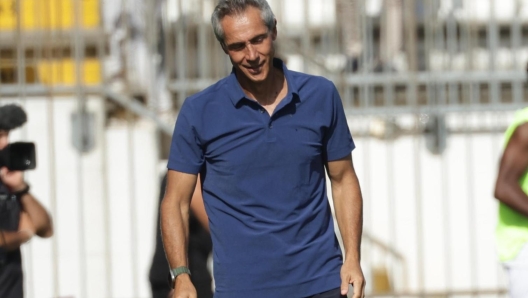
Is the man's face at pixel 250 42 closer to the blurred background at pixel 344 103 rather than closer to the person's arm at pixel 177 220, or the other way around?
the person's arm at pixel 177 220

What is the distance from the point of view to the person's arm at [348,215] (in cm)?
400

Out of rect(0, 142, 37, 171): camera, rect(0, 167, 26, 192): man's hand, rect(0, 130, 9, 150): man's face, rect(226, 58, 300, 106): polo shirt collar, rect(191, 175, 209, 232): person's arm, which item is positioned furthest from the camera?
rect(0, 130, 9, 150): man's face

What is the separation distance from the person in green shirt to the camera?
208 cm

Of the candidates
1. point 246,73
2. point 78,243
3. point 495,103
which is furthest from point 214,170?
point 495,103

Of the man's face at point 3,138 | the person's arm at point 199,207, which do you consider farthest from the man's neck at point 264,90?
the man's face at point 3,138

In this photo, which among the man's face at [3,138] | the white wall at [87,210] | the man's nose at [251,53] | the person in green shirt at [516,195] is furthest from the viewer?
the white wall at [87,210]

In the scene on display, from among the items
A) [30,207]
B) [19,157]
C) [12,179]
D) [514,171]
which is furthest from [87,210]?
[514,171]

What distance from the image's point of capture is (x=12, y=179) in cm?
560

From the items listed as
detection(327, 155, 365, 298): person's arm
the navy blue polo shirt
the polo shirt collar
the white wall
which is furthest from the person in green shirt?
the white wall

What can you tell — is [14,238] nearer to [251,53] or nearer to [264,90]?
[264,90]

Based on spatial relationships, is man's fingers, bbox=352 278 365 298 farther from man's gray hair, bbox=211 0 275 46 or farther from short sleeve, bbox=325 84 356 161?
man's gray hair, bbox=211 0 275 46

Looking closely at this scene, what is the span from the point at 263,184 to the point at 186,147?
0.30 meters

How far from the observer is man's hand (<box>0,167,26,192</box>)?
5566mm

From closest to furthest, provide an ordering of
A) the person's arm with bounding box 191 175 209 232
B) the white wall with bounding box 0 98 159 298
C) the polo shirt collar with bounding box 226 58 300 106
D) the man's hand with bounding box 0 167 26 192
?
the polo shirt collar with bounding box 226 58 300 106 < the person's arm with bounding box 191 175 209 232 < the man's hand with bounding box 0 167 26 192 < the white wall with bounding box 0 98 159 298
